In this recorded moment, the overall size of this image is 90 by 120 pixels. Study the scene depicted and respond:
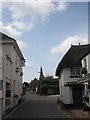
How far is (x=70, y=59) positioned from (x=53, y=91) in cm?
3043

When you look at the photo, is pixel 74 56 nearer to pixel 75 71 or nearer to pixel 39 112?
pixel 75 71

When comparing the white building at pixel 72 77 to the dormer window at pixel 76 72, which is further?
the dormer window at pixel 76 72

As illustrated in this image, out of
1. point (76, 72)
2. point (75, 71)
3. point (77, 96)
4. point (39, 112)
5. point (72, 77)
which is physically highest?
point (75, 71)

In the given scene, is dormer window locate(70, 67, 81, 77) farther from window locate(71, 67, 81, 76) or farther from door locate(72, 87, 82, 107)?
door locate(72, 87, 82, 107)

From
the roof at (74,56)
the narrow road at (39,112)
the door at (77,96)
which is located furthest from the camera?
the roof at (74,56)

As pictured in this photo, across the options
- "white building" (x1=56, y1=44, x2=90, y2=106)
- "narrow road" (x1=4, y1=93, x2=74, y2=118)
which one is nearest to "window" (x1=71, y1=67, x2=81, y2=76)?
"white building" (x1=56, y1=44, x2=90, y2=106)

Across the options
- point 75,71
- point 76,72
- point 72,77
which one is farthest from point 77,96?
point 75,71

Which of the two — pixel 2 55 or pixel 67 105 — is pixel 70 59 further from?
pixel 2 55

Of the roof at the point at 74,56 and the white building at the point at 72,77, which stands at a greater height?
the roof at the point at 74,56

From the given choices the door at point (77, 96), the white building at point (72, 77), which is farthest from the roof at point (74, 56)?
the door at point (77, 96)

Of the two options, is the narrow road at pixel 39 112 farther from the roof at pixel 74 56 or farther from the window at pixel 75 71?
the roof at pixel 74 56

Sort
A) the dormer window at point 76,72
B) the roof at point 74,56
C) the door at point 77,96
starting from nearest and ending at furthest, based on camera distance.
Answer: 1. the door at point 77,96
2. the roof at point 74,56
3. the dormer window at point 76,72

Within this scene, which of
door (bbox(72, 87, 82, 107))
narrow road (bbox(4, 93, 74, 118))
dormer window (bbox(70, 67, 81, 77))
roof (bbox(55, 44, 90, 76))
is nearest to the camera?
narrow road (bbox(4, 93, 74, 118))

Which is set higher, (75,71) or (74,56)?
(74,56)
